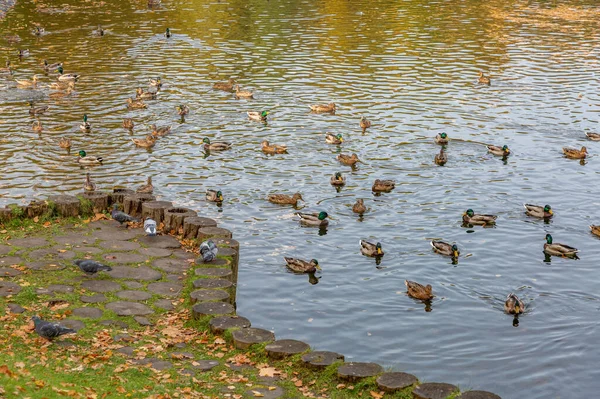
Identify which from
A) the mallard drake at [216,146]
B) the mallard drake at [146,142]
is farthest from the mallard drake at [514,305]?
the mallard drake at [146,142]

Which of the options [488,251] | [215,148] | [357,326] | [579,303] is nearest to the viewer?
[357,326]

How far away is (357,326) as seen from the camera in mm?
21672

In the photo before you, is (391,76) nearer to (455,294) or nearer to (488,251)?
(488,251)

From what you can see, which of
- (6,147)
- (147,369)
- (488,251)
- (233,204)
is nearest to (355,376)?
(147,369)

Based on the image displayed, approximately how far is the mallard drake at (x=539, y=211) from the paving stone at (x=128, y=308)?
1453 cm

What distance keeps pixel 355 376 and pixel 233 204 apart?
14.1m

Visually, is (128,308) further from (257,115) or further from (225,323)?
(257,115)

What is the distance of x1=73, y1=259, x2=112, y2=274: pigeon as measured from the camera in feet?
66.7

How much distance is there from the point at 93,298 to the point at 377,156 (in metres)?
17.5

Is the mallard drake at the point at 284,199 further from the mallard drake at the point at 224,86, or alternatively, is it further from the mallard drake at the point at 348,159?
the mallard drake at the point at 224,86

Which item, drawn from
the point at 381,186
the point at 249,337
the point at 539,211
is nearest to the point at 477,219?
the point at 539,211

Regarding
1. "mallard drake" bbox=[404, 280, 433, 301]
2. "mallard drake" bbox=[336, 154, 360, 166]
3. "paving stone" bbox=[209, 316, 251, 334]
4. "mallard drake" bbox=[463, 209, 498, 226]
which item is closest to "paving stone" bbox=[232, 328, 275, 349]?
"paving stone" bbox=[209, 316, 251, 334]

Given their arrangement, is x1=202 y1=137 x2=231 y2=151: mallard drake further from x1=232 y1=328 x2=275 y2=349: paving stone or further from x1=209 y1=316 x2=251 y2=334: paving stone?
x1=232 y1=328 x2=275 y2=349: paving stone

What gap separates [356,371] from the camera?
54.4ft
